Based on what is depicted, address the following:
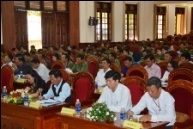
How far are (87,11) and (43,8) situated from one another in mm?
2314

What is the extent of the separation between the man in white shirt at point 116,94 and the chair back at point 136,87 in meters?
0.26

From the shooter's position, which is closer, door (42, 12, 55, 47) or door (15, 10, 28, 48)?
door (15, 10, 28, 48)

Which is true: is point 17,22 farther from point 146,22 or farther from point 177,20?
point 177,20

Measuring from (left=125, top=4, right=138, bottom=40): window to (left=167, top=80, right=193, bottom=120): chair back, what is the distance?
14269 mm

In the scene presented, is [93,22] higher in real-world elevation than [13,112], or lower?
higher

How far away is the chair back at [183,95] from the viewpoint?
3641 millimetres

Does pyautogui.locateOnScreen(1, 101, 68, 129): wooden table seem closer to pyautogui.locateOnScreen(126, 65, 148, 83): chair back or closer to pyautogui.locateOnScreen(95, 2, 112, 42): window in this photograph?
pyautogui.locateOnScreen(126, 65, 148, 83): chair back

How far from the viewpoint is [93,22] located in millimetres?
15750

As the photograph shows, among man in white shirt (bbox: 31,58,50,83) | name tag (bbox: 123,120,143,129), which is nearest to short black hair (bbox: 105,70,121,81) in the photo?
name tag (bbox: 123,120,143,129)

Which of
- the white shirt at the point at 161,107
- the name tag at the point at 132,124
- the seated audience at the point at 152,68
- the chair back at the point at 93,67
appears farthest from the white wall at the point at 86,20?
the name tag at the point at 132,124

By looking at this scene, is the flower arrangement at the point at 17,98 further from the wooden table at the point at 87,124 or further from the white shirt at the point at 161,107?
the white shirt at the point at 161,107

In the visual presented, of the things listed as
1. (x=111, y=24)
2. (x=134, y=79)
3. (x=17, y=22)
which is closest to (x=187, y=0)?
(x=111, y=24)

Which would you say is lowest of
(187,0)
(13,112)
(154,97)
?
(13,112)

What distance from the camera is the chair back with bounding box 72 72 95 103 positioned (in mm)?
4679
